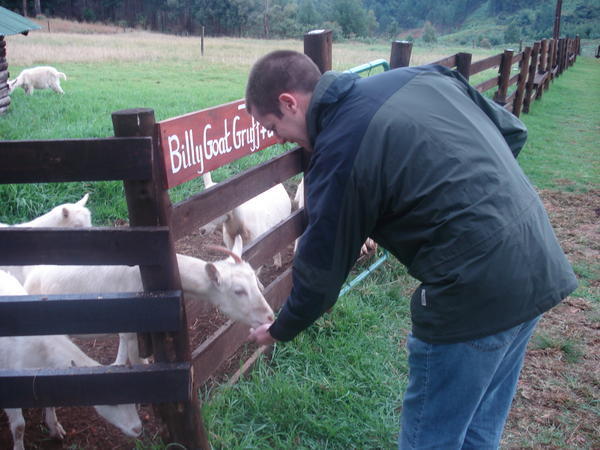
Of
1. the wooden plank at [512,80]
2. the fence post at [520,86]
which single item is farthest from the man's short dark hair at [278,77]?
the fence post at [520,86]

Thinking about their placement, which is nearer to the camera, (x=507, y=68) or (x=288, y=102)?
(x=288, y=102)

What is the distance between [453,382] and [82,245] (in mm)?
1525

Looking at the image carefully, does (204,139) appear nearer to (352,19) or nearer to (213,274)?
(213,274)

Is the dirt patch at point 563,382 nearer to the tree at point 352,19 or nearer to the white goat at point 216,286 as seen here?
the white goat at point 216,286

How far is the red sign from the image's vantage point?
2.30 metres

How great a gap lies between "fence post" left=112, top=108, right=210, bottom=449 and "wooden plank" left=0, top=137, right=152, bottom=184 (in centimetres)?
9

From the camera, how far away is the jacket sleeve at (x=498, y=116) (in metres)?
2.07

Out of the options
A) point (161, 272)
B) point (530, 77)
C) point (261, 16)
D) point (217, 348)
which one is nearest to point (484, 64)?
point (530, 77)

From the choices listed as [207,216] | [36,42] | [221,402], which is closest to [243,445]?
[221,402]

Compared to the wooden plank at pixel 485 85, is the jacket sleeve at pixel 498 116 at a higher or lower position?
higher

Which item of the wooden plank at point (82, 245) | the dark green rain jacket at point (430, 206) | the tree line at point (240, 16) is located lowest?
the wooden plank at point (82, 245)

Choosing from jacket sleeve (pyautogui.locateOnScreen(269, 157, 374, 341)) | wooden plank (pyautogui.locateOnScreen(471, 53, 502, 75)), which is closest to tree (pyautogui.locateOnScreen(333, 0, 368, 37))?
wooden plank (pyautogui.locateOnScreen(471, 53, 502, 75))

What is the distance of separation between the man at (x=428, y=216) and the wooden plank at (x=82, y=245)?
26.1 inches

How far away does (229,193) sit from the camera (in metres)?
→ 2.87
